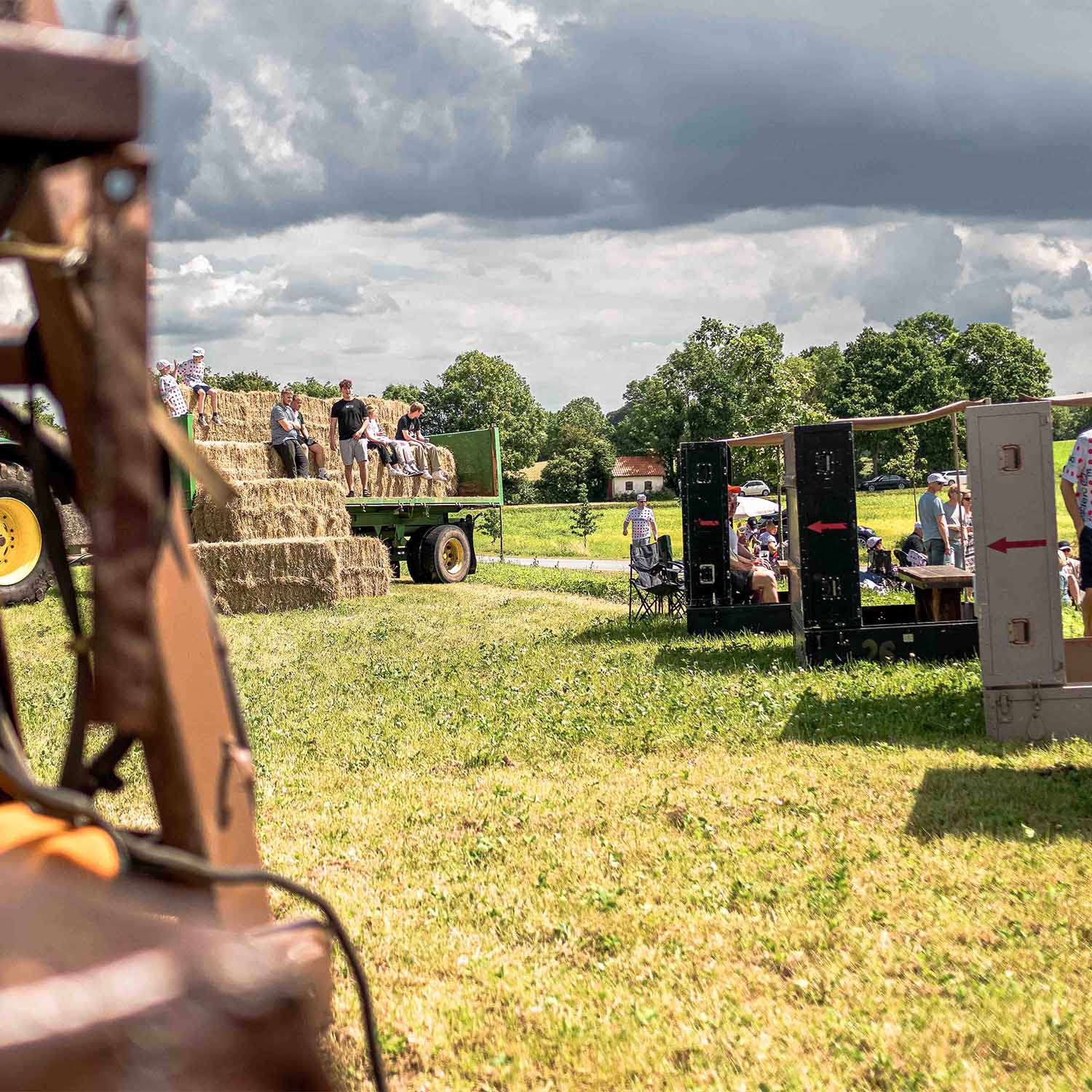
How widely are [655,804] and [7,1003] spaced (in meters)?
5.19

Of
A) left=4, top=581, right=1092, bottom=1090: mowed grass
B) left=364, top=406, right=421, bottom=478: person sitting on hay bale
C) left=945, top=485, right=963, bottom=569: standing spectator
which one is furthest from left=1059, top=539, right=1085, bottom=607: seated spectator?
left=364, top=406, right=421, bottom=478: person sitting on hay bale

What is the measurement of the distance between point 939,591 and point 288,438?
10.7 m

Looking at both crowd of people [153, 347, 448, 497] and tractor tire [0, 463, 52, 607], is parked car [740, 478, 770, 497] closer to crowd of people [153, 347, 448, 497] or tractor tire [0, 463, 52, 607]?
crowd of people [153, 347, 448, 497]

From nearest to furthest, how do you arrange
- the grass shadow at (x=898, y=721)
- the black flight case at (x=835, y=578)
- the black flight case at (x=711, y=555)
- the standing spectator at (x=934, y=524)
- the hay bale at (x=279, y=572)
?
the grass shadow at (x=898, y=721), the black flight case at (x=835, y=578), the black flight case at (x=711, y=555), the standing spectator at (x=934, y=524), the hay bale at (x=279, y=572)

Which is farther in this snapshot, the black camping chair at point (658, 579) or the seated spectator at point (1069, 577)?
the seated spectator at point (1069, 577)

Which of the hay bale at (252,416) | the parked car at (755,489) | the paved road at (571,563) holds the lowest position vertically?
the paved road at (571,563)

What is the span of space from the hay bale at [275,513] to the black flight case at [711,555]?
6.34 metres

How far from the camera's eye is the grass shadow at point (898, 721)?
23.3 feet

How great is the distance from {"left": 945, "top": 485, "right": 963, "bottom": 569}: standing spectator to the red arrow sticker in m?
6.56

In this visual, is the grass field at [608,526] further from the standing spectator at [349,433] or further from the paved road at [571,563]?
the standing spectator at [349,433]

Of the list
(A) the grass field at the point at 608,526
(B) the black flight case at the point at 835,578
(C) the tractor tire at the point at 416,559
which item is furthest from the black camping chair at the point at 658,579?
(A) the grass field at the point at 608,526

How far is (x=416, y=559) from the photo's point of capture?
19.3 m

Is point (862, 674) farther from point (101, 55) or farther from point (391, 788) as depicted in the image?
point (101, 55)

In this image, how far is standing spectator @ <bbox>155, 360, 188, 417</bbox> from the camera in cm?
1543
